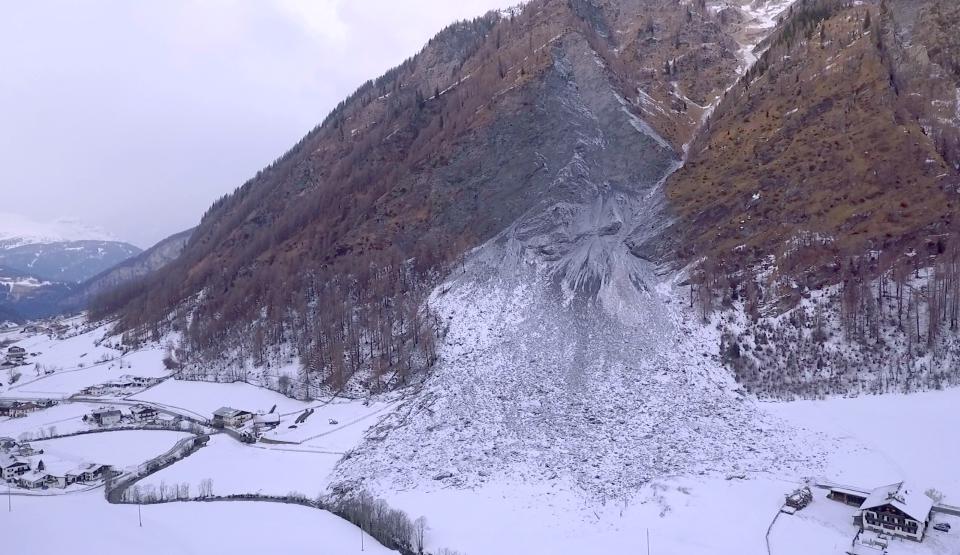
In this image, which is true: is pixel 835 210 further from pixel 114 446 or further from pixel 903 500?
pixel 114 446

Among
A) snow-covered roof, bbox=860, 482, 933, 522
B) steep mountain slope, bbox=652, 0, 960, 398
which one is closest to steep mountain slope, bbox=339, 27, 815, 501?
steep mountain slope, bbox=652, 0, 960, 398

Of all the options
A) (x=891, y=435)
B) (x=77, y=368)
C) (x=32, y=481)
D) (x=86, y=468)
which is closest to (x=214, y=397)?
(x=86, y=468)

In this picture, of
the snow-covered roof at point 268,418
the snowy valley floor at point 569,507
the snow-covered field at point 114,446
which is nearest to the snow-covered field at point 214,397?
the snow-covered roof at point 268,418

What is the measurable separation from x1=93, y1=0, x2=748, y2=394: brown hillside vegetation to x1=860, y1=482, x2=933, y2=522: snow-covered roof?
29157 millimetres

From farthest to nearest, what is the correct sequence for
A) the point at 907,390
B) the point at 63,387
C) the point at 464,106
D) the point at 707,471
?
the point at 464,106, the point at 63,387, the point at 907,390, the point at 707,471

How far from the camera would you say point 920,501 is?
2547 cm

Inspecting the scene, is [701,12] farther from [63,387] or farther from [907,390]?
[63,387]

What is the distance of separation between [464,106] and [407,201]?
16.2m

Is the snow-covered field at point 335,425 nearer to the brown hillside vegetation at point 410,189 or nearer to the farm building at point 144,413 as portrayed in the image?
the brown hillside vegetation at point 410,189

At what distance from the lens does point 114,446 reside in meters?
45.7

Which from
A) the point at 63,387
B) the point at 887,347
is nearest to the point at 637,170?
the point at 887,347

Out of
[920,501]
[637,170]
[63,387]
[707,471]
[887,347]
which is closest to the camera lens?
[920,501]

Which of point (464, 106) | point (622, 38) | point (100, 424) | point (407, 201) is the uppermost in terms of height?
point (622, 38)

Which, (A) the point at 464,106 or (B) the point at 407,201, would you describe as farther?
(A) the point at 464,106
